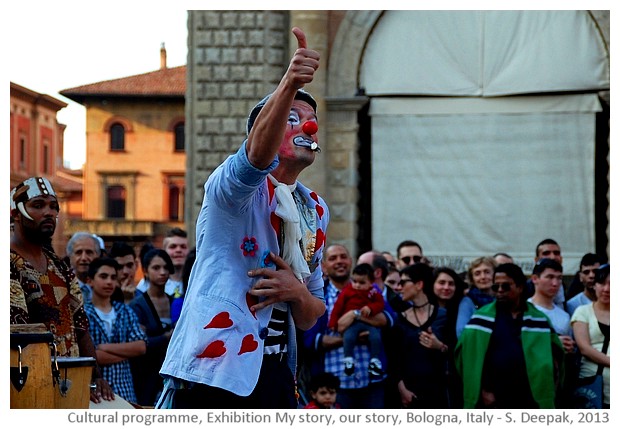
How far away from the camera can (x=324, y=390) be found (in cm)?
980

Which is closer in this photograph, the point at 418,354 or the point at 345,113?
the point at 418,354

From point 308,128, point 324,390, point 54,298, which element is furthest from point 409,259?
point 308,128

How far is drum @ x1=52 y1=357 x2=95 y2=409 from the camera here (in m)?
5.77

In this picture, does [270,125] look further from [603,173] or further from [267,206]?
[603,173]

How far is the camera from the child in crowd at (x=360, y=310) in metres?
10.2

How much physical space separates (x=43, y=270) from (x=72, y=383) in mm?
949

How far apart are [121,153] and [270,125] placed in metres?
66.9

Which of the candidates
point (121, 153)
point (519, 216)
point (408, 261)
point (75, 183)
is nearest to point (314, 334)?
point (408, 261)

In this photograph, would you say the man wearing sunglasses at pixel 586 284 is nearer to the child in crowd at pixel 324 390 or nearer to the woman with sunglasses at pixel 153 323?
the child in crowd at pixel 324 390

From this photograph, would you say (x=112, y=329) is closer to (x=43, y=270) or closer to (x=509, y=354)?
(x=43, y=270)

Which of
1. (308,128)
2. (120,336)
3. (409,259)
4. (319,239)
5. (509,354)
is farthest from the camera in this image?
(409,259)

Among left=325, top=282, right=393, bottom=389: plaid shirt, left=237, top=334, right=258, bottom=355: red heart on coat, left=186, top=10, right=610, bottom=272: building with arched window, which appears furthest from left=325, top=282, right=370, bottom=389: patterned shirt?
left=186, top=10, right=610, bottom=272: building with arched window

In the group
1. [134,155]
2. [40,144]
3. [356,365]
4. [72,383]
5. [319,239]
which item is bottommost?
[356,365]

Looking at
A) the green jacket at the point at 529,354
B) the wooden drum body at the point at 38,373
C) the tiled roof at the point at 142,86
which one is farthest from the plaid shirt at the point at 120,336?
the tiled roof at the point at 142,86
